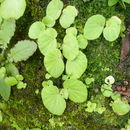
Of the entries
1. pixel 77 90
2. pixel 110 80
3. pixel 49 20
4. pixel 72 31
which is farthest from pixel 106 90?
pixel 49 20

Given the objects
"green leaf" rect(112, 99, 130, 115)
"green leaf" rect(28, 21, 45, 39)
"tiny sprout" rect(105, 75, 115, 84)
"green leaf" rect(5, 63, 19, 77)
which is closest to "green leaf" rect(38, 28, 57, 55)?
"green leaf" rect(28, 21, 45, 39)

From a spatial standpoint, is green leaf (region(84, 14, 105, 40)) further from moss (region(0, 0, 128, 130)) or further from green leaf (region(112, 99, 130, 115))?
green leaf (region(112, 99, 130, 115))

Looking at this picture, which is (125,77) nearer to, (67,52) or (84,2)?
(67,52)

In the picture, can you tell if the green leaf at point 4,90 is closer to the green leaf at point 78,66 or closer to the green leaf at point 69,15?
the green leaf at point 78,66

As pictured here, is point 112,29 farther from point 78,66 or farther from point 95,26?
point 78,66

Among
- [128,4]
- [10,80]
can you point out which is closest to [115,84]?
[128,4]
